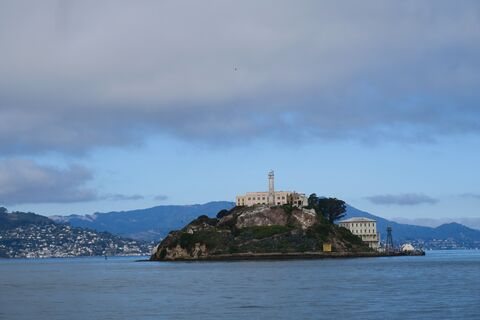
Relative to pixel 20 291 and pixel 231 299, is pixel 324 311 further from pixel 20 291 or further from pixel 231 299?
pixel 20 291

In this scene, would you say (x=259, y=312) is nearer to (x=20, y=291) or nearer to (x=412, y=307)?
(x=412, y=307)

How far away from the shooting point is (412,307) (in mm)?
71188

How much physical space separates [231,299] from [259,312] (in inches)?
547

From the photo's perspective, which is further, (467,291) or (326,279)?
(326,279)

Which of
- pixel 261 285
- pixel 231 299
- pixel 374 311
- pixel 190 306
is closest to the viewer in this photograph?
pixel 374 311

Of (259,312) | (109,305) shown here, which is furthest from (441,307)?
(109,305)

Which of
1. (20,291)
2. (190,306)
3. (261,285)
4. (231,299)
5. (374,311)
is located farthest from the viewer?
(20,291)

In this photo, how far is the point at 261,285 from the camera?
342 ft

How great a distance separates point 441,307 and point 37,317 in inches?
1471

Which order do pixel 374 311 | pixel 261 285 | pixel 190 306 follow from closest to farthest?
pixel 374 311, pixel 190 306, pixel 261 285

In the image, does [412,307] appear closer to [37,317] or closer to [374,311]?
[374,311]

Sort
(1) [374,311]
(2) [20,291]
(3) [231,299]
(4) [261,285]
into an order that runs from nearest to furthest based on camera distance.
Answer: (1) [374,311]
(3) [231,299]
(4) [261,285]
(2) [20,291]

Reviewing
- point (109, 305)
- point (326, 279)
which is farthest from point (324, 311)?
point (326, 279)

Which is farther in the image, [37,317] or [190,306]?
[190,306]
